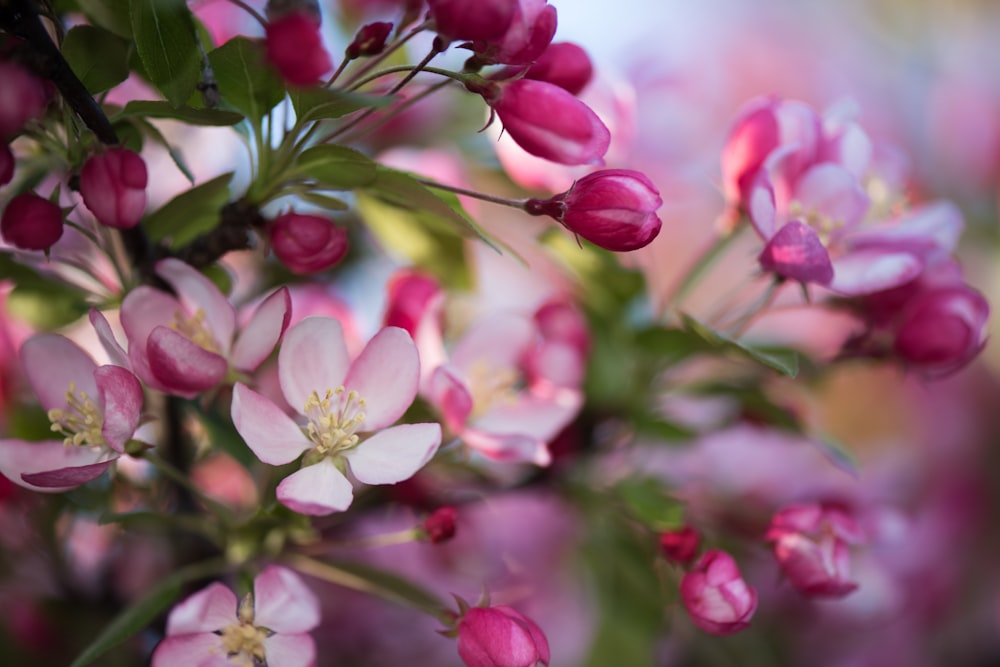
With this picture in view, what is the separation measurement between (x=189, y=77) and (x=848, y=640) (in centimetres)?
101

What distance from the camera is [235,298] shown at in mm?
876

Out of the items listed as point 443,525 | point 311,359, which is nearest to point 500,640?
point 443,525

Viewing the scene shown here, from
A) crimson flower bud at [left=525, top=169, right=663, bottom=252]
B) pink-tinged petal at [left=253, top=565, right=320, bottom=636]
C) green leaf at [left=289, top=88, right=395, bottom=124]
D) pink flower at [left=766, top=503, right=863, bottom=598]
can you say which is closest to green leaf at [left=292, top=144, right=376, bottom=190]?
green leaf at [left=289, top=88, right=395, bottom=124]

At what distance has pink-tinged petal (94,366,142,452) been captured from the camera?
19.6 inches

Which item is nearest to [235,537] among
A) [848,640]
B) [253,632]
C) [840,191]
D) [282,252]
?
[253,632]

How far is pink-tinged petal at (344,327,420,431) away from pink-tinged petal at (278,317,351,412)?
0.01 metres

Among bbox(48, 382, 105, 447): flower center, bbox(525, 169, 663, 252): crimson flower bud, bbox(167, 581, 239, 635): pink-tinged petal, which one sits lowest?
bbox(167, 581, 239, 635): pink-tinged petal

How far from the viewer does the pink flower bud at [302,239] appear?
545mm

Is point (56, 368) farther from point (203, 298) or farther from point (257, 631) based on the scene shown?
point (257, 631)

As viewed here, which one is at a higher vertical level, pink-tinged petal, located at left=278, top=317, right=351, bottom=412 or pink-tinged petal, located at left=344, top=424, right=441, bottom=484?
pink-tinged petal, located at left=278, top=317, right=351, bottom=412

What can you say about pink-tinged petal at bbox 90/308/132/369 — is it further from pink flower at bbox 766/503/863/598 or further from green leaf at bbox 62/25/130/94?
pink flower at bbox 766/503/863/598

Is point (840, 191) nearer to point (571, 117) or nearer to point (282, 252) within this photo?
point (571, 117)

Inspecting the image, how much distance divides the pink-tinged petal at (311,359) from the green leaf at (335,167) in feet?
0.27

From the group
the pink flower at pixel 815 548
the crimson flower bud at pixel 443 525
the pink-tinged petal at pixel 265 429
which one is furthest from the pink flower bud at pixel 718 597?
the pink-tinged petal at pixel 265 429
